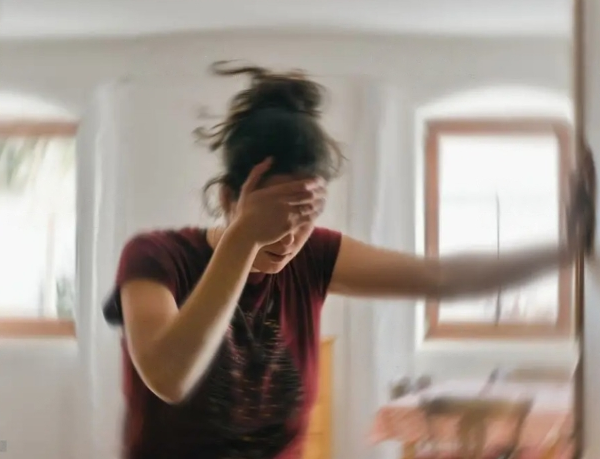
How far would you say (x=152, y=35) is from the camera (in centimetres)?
93

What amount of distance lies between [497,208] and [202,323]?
436 millimetres

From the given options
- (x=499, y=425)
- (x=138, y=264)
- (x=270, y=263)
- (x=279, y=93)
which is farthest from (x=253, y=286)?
(x=499, y=425)

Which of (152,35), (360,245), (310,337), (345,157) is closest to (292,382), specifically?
(310,337)

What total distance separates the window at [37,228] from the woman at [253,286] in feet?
0.30

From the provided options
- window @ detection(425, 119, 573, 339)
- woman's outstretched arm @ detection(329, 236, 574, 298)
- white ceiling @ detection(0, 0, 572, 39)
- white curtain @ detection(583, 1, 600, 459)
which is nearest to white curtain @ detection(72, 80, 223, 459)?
white ceiling @ detection(0, 0, 572, 39)

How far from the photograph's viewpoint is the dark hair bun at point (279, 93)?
0.90 meters

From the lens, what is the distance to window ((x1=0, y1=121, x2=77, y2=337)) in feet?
3.04

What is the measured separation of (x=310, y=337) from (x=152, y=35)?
0.49 m

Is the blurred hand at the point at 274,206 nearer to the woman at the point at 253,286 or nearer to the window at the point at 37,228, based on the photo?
the woman at the point at 253,286

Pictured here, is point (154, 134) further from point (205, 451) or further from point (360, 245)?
point (205, 451)

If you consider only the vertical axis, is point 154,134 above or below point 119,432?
above

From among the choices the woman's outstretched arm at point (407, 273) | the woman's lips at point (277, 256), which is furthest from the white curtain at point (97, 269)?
the woman's outstretched arm at point (407, 273)

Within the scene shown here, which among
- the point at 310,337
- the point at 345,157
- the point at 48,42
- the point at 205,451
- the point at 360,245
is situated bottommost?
the point at 205,451

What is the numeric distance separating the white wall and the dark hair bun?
20 millimetres
